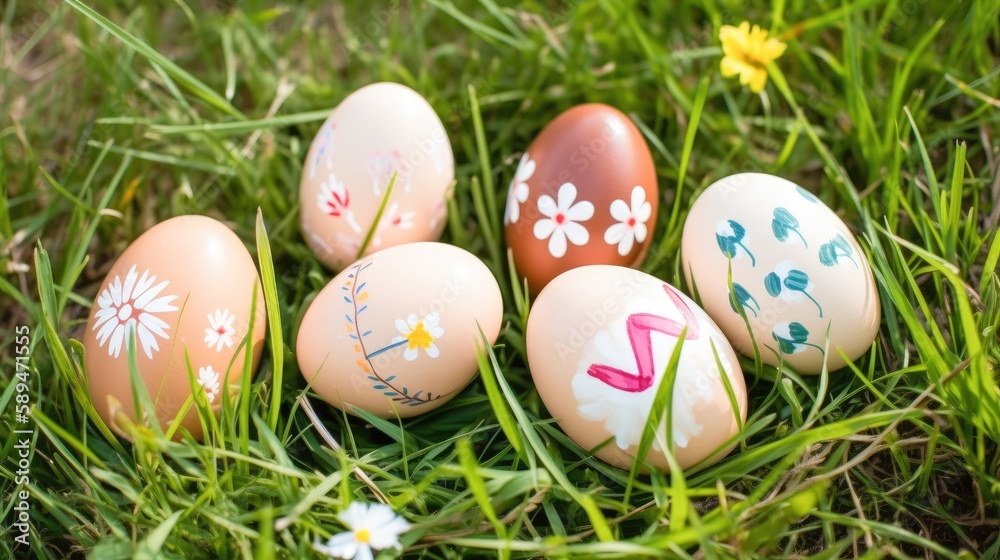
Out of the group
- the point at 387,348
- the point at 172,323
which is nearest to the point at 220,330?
the point at 172,323

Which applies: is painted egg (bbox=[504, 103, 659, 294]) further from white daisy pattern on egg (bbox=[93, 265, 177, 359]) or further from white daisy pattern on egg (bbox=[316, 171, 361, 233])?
white daisy pattern on egg (bbox=[93, 265, 177, 359])

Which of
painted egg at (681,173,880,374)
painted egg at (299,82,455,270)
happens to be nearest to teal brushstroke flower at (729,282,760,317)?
painted egg at (681,173,880,374)

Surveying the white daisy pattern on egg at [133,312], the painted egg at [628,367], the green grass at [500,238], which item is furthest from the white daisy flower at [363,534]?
the white daisy pattern on egg at [133,312]

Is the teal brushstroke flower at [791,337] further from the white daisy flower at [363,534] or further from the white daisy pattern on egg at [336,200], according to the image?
the white daisy pattern on egg at [336,200]

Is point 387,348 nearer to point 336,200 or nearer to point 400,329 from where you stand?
point 400,329

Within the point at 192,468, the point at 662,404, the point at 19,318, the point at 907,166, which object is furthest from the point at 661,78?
the point at 19,318

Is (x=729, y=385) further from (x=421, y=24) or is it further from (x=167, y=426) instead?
(x=421, y=24)
